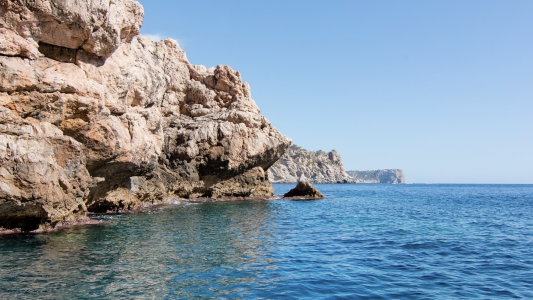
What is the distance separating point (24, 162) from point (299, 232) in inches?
633

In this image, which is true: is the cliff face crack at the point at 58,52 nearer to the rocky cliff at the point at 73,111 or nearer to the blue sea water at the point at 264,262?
the rocky cliff at the point at 73,111

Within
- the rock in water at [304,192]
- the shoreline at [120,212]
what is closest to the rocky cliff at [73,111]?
the shoreline at [120,212]

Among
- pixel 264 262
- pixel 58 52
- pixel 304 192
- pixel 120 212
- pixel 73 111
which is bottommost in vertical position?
pixel 264 262

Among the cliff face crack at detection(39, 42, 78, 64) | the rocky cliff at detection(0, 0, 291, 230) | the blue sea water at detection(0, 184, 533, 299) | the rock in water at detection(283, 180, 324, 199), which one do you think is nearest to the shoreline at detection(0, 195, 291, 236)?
the rocky cliff at detection(0, 0, 291, 230)

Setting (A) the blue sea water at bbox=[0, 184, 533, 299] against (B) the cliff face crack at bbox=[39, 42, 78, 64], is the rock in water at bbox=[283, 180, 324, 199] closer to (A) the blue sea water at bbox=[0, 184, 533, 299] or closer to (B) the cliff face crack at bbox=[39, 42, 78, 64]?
(A) the blue sea water at bbox=[0, 184, 533, 299]

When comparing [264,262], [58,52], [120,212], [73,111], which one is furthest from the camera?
[120,212]

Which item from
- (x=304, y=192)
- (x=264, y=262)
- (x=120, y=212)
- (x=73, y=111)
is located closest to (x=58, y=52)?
(x=73, y=111)

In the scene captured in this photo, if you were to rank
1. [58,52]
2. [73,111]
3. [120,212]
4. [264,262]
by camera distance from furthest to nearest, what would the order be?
[120,212] → [58,52] → [73,111] → [264,262]

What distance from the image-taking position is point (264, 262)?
54.9 ft

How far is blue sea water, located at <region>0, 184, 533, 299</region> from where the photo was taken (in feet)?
41.7

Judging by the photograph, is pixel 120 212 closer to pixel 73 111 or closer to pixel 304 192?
pixel 73 111

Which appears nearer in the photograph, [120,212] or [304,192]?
[120,212]

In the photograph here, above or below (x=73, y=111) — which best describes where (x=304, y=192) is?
below

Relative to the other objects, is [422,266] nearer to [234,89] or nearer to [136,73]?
[136,73]
